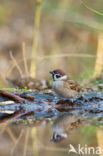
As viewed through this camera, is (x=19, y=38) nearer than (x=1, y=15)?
No

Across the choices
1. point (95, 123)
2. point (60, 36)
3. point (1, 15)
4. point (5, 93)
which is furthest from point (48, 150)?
point (60, 36)

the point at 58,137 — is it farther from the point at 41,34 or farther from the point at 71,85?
the point at 41,34

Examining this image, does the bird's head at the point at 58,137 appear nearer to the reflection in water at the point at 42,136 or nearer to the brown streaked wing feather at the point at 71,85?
the reflection in water at the point at 42,136

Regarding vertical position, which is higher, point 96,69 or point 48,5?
point 48,5

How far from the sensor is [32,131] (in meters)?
4.88

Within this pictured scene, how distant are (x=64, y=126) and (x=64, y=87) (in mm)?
1843

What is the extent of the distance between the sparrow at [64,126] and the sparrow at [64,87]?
0.94 m

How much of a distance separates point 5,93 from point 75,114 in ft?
3.88

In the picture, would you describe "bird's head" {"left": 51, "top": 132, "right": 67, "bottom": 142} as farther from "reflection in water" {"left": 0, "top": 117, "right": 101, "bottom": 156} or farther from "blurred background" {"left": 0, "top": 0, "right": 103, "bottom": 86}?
"blurred background" {"left": 0, "top": 0, "right": 103, "bottom": 86}

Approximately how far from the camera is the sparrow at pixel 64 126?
15.0 feet

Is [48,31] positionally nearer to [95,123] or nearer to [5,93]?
[5,93]

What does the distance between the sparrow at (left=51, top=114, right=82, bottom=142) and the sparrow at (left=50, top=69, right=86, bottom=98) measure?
945 mm

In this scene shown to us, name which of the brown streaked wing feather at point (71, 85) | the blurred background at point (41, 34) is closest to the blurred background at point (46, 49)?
the blurred background at point (41, 34)

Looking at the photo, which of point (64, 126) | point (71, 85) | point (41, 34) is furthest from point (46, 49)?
point (64, 126)
